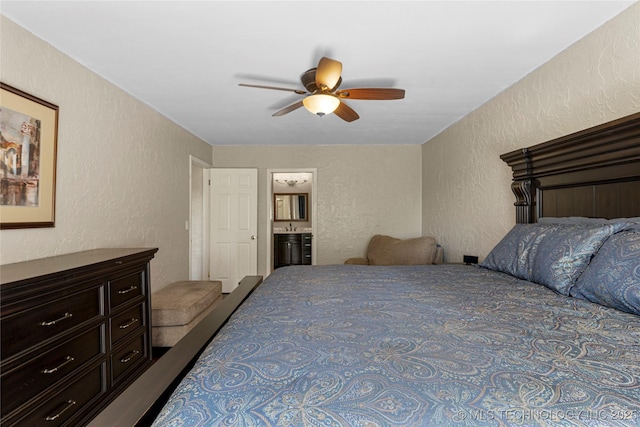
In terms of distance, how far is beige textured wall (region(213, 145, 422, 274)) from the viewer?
5.14 m

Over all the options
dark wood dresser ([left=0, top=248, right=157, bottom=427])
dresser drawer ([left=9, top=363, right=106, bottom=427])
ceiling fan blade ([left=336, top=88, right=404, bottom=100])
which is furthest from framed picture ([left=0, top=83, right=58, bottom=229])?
ceiling fan blade ([left=336, top=88, right=404, bottom=100])

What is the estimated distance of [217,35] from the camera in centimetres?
198

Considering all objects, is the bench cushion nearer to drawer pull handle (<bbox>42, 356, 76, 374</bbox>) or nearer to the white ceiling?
drawer pull handle (<bbox>42, 356, 76, 374</bbox>)

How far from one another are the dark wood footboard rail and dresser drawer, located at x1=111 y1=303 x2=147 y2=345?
3.42ft

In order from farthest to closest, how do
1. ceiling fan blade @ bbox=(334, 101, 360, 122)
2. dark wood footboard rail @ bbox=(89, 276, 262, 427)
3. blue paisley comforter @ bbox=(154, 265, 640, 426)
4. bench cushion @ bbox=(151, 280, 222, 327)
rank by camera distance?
1. bench cushion @ bbox=(151, 280, 222, 327)
2. ceiling fan blade @ bbox=(334, 101, 360, 122)
3. dark wood footboard rail @ bbox=(89, 276, 262, 427)
4. blue paisley comforter @ bbox=(154, 265, 640, 426)

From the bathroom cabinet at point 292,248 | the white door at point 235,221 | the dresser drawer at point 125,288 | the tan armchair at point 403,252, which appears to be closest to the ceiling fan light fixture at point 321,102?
the dresser drawer at point 125,288

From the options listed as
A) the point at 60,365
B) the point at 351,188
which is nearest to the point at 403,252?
the point at 351,188

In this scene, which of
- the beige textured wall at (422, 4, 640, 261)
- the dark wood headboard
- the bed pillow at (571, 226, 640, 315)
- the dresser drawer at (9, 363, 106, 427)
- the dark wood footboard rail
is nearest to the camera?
the dark wood footboard rail

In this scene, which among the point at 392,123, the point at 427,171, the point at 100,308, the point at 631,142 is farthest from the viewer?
the point at 427,171

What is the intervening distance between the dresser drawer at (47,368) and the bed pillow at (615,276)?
255cm

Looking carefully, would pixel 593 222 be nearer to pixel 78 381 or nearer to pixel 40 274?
pixel 40 274

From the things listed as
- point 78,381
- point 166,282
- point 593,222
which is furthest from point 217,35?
point 166,282

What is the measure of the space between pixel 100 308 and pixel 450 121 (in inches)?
154

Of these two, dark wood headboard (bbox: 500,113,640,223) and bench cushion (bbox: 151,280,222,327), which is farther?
bench cushion (bbox: 151,280,222,327)
